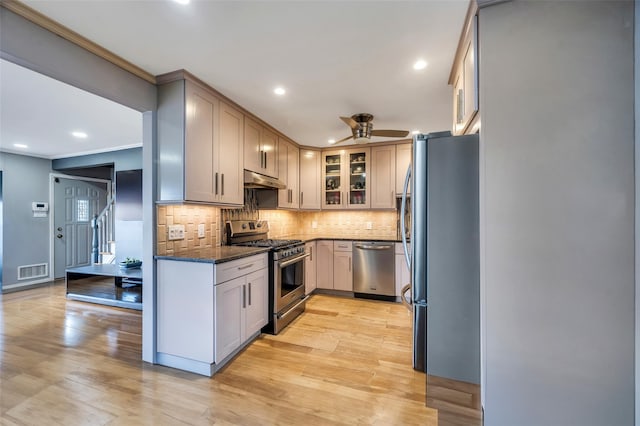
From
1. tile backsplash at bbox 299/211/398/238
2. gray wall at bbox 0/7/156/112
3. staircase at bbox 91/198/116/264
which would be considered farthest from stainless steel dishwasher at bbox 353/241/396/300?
staircase at bbox 91/198/116/264

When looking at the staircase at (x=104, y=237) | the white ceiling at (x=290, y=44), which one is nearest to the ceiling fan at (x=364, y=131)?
the white ceiling at (x=290, y=44)

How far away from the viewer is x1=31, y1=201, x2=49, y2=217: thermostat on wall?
510 cm

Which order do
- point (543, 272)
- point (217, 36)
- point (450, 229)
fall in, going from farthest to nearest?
point (217, 36) → point (450, 229) → point (543, 272)

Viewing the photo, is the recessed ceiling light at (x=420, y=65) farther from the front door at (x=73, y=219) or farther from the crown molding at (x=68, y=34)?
the front door at (x=73, y=219)

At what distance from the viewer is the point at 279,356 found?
2.53 meters

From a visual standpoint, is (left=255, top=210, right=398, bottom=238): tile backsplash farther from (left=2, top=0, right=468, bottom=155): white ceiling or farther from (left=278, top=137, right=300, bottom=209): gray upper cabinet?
(left=2, top=0, right=468, bottom=155): white ceiling

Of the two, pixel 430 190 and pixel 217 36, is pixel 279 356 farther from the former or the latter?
pixel 217 36

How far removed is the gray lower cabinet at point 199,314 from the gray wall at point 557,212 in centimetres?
185

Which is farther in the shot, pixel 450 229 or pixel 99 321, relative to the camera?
pixel 99 321

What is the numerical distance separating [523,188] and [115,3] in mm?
2353


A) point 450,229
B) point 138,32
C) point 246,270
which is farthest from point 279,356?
point 138,32

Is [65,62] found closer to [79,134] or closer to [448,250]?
[448,250]

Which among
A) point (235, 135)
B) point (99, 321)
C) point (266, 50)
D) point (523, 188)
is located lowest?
point (99, 321)

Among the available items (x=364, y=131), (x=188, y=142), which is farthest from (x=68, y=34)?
(x=364, y=131)
